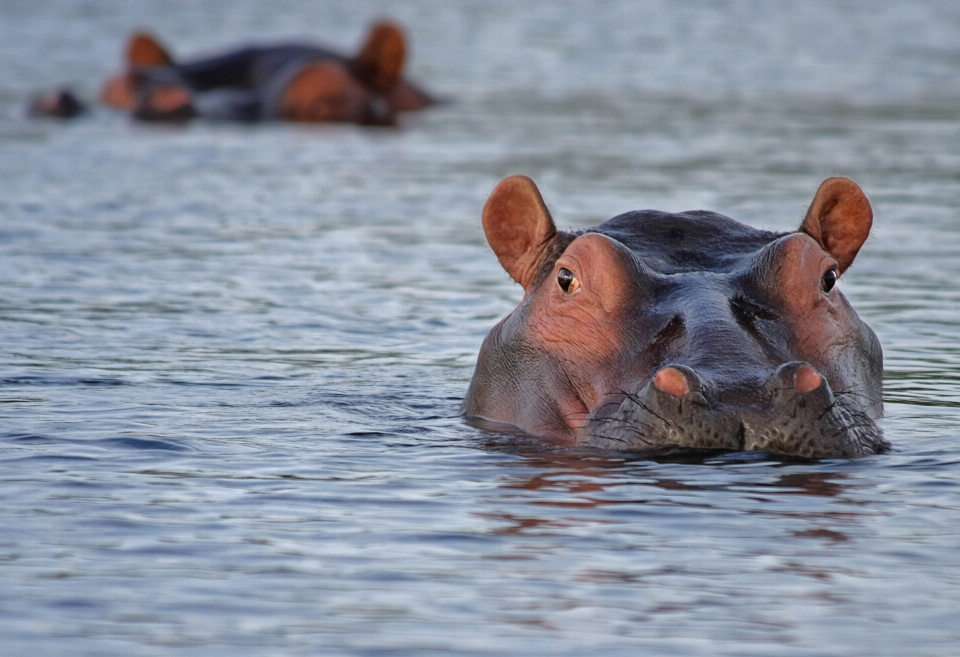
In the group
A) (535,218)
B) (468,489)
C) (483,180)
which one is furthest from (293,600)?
(483,180)

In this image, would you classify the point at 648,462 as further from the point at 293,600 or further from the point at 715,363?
the point at 293,600

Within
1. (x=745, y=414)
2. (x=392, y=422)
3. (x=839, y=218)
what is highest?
(x=839, y=218)

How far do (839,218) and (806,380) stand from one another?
1.78m

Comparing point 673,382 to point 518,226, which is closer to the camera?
point 673,382

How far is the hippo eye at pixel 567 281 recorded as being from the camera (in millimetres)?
7742

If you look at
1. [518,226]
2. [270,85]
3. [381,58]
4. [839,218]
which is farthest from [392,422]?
[381,58]

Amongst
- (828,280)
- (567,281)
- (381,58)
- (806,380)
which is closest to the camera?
(806,380)

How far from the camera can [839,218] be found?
8.22m

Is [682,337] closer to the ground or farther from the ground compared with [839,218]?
closer to the ground

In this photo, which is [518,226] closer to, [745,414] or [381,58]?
[745,414]

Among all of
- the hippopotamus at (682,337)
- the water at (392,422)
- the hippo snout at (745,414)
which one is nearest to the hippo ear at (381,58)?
the water at (392,422)

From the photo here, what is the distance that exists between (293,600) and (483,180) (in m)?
12.2

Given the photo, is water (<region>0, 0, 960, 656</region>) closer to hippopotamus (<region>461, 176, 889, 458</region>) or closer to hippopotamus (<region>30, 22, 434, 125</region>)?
hippopotamus (<region>461, 176, 889, 458</region>)

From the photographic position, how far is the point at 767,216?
48.1 ft
